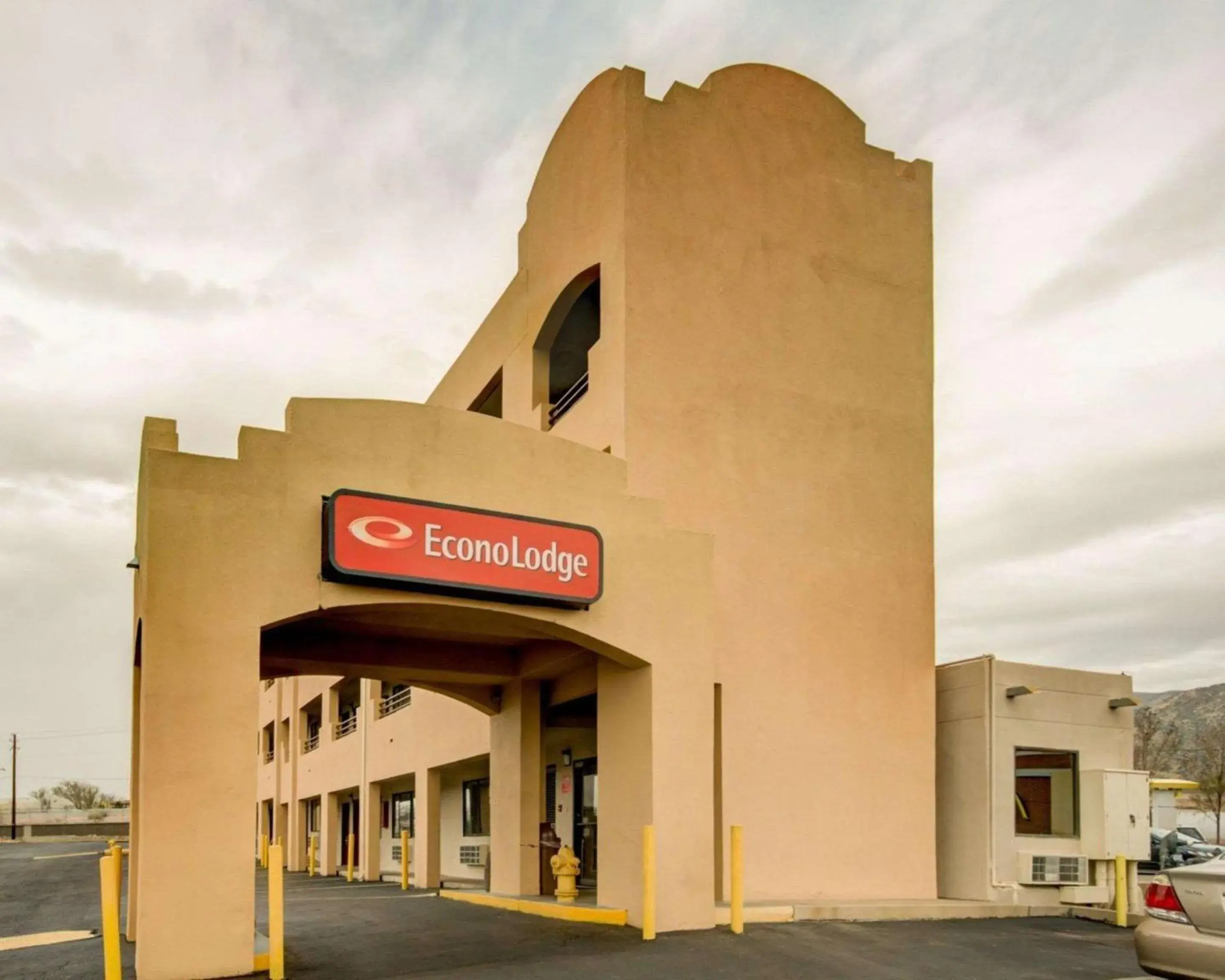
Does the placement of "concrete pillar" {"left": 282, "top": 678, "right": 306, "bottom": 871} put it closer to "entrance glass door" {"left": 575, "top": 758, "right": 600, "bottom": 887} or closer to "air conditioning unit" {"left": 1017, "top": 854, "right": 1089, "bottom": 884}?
"entrance glass door" {"left": 575, "top": 758, "right": 600, "bottom": 887}

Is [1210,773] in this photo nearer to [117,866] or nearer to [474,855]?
[474,855]

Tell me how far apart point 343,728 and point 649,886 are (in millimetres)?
24154

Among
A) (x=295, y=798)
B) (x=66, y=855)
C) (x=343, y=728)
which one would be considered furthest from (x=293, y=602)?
(x=66, y=855)

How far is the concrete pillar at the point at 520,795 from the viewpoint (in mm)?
18016

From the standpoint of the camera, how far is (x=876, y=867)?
1680cm

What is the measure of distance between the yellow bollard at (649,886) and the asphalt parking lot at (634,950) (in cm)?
18

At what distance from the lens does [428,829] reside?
958 inches

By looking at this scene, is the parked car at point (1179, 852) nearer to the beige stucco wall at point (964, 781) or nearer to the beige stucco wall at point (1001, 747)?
the beige stucco wall at point (1001, 747)

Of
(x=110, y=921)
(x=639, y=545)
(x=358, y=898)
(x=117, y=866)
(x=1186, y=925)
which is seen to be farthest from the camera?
(x=358, y=898)

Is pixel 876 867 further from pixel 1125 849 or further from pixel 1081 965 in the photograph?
pixel 1081 965

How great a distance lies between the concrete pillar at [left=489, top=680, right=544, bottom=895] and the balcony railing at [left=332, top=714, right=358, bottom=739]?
1482 centimetres

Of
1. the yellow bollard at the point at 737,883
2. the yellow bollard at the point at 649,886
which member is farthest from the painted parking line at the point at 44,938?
the yellow bollard at the point at 737,883

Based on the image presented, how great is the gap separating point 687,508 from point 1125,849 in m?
8.20

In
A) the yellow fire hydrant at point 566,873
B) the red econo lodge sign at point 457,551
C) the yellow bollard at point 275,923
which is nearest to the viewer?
the yellow bollard at point 275,923
